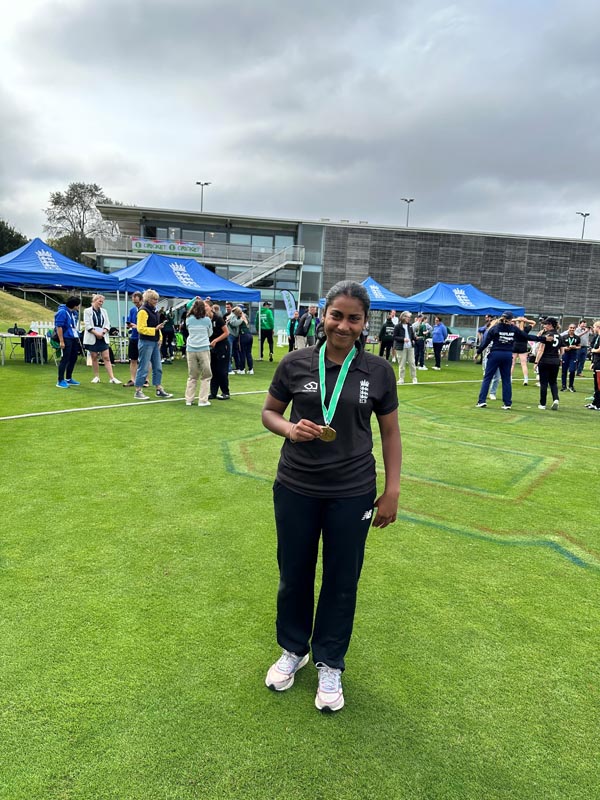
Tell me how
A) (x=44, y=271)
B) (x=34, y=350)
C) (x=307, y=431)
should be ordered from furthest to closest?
(x=34, y=350), (x=44, y=271), (x=307, y=431)

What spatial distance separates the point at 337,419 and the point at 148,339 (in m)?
7.91

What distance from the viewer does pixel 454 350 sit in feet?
79.5

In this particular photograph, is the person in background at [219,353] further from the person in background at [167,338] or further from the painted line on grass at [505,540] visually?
the person in background at [167,338]

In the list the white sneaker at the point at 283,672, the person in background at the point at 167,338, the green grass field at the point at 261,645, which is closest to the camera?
the green grass field at the point at 261,645

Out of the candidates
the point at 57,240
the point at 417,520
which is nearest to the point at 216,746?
the point at 417,520

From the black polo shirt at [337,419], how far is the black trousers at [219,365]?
7669 millimetres

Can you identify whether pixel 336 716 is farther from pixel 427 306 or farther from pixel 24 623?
pixel 427 306

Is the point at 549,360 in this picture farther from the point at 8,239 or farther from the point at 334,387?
the point at 8,239

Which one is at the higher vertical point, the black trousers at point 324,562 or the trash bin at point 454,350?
the trash bin at point 454,350

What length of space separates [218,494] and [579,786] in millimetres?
3444

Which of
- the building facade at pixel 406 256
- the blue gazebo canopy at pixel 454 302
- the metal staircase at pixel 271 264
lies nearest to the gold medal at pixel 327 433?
the blue gazebo canopy at pixel 454 302

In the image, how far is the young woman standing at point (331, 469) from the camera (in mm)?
2102

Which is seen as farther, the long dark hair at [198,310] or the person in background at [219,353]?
the person in background at [219,353]

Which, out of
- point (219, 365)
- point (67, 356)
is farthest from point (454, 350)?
point (67, 356)
